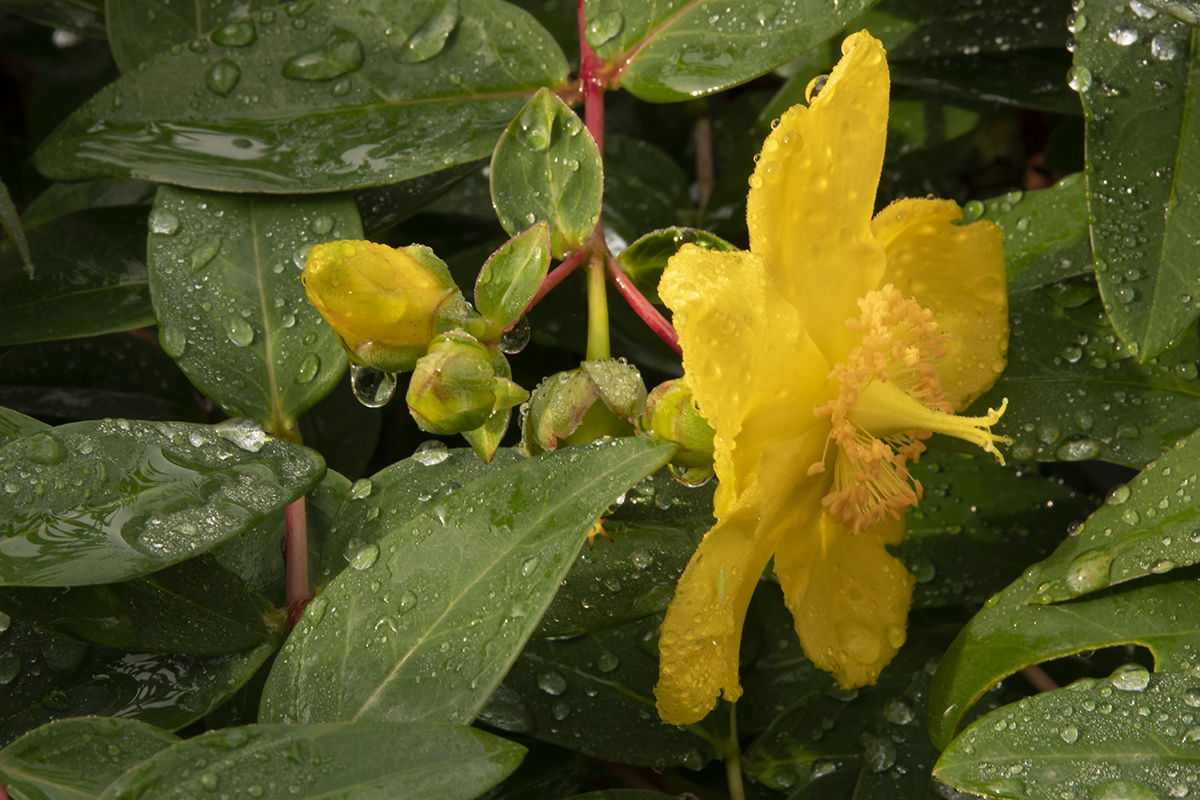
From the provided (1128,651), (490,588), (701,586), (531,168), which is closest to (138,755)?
(490,588)

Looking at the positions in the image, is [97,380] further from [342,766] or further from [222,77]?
[342,766]

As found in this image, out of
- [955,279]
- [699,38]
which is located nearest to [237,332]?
[699,38]

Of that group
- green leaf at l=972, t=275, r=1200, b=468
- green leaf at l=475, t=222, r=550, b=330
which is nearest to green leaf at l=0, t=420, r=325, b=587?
green leaf at l=475, t=222, r=550, b=330

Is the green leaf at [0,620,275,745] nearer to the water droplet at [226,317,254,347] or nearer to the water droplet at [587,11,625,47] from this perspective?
the water droplet at [226,317,254,347]

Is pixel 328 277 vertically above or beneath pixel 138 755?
above

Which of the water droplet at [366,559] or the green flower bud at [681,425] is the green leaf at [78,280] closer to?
the water droplet at [366,559]

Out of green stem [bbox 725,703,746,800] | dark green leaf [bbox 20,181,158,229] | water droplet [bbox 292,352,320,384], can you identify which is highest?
dark green leaf [bbox 20,181,158,229]

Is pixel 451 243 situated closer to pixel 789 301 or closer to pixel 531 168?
pixel 531 168
